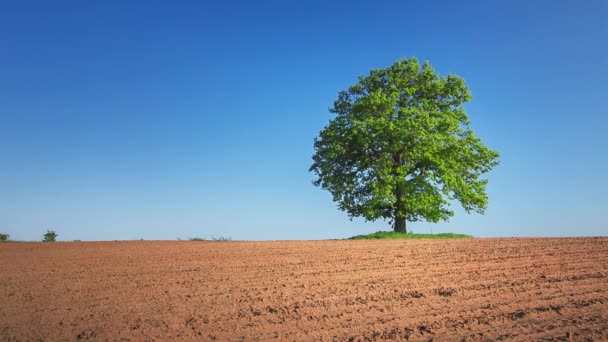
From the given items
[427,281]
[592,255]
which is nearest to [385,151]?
[592,255]

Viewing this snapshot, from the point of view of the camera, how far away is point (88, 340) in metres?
6.62

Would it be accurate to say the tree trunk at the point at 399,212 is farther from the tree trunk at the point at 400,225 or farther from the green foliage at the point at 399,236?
the green foliage at the point at 399,236

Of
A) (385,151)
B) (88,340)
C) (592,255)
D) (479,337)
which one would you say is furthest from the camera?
(385,151)

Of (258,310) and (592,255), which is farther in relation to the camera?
(592,255)

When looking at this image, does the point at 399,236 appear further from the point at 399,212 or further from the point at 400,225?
the point at 400,225

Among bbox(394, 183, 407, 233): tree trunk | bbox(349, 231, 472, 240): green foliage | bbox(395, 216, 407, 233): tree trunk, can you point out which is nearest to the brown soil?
bbox(349, 231, 472, 240): green foliage

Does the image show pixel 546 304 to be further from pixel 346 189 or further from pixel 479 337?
pixel 346 189

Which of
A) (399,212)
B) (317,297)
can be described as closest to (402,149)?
(399,212)

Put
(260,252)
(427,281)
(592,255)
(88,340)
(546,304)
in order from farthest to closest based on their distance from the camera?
1. (260,252)
2. (592,255)
3. (427,281)
4. (546,304)
5. (88,340)

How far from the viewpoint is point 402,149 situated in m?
29.5

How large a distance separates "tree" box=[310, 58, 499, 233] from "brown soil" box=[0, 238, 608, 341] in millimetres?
14357

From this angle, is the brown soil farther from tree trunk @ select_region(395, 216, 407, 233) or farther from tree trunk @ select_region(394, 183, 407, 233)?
tree trunk @ select_region(395, 216, 407, 233)

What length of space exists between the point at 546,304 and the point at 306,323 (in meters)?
3.90

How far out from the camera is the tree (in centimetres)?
2820
